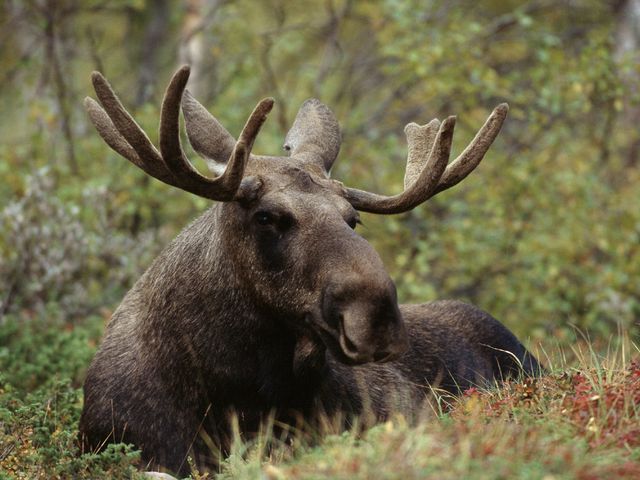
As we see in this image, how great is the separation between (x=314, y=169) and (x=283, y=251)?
28.4 inches

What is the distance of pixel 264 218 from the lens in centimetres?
524

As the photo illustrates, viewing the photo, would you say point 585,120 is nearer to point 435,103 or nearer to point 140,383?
point 435,103

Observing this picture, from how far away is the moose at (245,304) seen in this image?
4.86 metres

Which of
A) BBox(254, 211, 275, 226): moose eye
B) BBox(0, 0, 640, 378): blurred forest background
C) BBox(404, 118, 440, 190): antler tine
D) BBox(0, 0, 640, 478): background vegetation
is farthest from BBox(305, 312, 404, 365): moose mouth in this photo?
BBox(0, 0, 640, 378): blurred forest background

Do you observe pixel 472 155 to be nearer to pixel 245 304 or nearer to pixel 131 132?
pixel 245 304

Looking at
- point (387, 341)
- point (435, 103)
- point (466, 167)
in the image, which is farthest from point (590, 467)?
point (435, 103)

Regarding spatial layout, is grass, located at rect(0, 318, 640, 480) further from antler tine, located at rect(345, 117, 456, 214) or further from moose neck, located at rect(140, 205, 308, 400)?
antler tine, located at rect(345, 117, 456, 214)

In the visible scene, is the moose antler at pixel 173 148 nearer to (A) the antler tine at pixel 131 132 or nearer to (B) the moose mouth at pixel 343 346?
(A) the antler tine at pixel 131 132

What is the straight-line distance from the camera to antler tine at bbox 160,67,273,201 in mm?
4867

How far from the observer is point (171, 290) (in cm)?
561

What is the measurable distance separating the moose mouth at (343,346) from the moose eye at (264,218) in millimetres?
543

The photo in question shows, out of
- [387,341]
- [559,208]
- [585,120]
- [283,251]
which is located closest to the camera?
[387,341]

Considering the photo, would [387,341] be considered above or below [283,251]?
below

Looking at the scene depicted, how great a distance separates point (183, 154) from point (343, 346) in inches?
49.5
